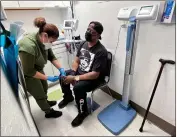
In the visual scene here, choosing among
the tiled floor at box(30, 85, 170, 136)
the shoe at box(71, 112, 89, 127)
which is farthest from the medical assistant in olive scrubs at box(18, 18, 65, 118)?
the shoe at box(71, 112, 89, 127)

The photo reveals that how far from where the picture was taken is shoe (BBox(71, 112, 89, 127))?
5.34ft

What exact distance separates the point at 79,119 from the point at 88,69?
665 mm

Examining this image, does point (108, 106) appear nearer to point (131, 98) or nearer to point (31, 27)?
point (131, 98)

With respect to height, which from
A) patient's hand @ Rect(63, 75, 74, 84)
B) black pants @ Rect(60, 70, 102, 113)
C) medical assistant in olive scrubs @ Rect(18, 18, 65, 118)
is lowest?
black pants @ Rect(60, 70, 102, 113)

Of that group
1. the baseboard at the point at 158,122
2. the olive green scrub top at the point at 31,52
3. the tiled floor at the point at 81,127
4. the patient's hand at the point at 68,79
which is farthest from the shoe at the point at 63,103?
the baseboard at the point at 158,122

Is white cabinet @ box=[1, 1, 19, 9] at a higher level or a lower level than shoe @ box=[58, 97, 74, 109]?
higher

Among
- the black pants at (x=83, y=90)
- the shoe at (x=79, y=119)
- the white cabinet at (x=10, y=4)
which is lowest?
the shoe at (x=79, y=119)

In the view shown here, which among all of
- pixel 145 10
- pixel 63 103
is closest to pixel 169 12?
pixel 145 10

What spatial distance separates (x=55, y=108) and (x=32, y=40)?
1.10 meters

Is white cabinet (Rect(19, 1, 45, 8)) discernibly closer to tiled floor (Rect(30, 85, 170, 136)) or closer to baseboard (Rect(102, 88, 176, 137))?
tiled floor (Rect(30, 85, 170, 136))

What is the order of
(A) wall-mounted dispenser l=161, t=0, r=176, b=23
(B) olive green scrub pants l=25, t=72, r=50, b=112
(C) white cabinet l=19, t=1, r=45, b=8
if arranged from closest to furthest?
(A) wall-mounted dispenser l=161, t=0, r=176, b=23
(B) olive green scrub pants l=25, t=72, r=50, b=112
(C) white cabinet l=19, t=1, r=45, b=8

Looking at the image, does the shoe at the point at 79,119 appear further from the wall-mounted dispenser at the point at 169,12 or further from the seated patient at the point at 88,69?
the wall-mounted dispenser at the point at 169,12

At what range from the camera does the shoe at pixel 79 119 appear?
163 cm

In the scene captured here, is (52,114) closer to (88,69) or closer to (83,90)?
(83,90)
